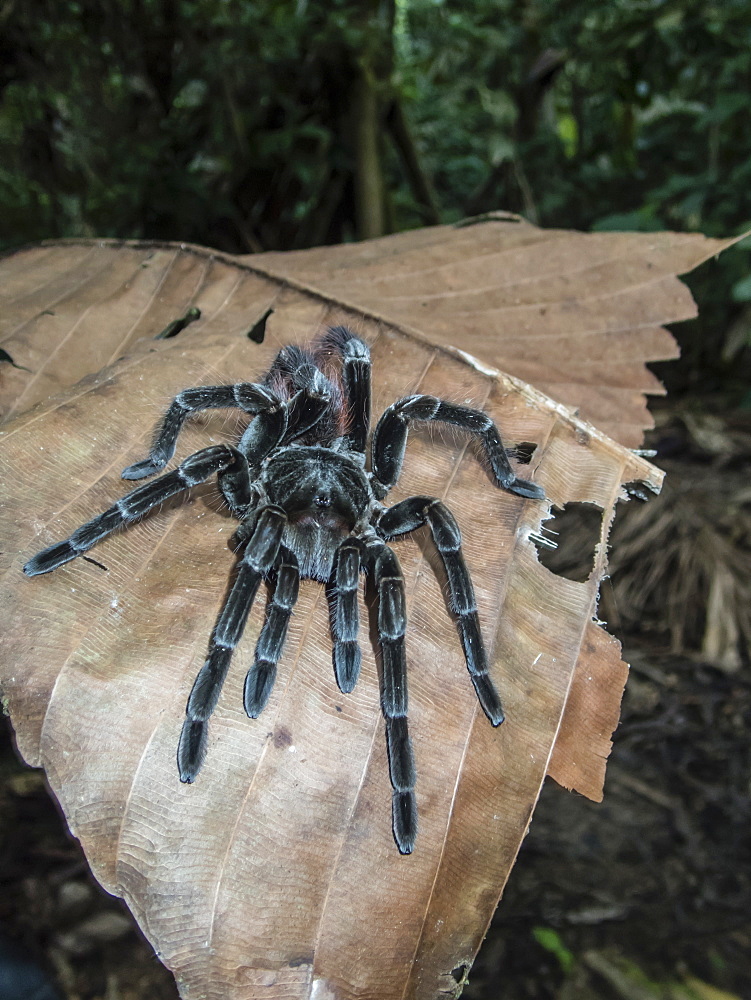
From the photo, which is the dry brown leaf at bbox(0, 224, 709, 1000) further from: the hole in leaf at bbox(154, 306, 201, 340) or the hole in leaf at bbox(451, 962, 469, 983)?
the hole in leaf at bbox(154, 306, 201, 340)

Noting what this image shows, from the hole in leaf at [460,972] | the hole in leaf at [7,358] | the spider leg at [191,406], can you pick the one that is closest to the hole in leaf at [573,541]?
the spider leg at [191,406]

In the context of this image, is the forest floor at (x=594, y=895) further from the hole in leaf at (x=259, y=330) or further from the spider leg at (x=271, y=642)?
the hole in leaf at (x=259, y=330)

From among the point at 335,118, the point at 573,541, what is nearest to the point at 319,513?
the point at 573,541

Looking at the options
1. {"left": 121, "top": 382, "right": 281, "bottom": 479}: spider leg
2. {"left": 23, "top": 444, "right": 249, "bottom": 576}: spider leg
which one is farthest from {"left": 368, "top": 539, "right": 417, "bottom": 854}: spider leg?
{"left": 121, "top": 382, "right": 281, "bottom": 479}: spider leg

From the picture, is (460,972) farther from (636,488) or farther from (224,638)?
(636,488)

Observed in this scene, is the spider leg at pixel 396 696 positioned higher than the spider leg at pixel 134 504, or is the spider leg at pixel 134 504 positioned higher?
the spider leg at pixel 134 504

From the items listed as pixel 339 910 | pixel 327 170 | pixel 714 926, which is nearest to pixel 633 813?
pixel 714 926

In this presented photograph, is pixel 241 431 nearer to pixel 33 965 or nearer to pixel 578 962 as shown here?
pixel 33 965
